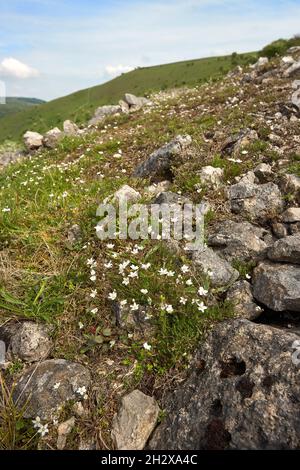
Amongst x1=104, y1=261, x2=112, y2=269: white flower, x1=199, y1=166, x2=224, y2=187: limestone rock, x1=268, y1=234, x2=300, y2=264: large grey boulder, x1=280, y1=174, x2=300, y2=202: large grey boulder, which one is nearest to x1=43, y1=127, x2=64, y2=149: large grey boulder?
x1=199, y1=166, x2=224, y2=187: limestone rock

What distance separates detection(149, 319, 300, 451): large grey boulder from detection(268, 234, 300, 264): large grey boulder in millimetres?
1297

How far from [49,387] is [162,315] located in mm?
1620

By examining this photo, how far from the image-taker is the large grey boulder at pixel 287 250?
18.8ft

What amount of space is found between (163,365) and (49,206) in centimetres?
426

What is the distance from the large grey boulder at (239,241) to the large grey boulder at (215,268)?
27 centimetres

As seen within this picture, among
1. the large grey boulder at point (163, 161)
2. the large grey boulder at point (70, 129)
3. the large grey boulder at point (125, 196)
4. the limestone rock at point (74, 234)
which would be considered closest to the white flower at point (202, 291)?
the limestone rock at point (74, 234)

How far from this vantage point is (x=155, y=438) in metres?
4.41

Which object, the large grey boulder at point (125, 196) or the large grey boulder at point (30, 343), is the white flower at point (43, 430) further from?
the large grey boulder at point (125, 196)

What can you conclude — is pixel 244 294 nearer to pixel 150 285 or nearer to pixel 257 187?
pixel 150 285

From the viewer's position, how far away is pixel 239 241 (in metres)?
6.29

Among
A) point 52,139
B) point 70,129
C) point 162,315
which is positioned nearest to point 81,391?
point 162,315

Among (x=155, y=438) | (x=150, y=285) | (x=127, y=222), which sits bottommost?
(x=155, y=438)

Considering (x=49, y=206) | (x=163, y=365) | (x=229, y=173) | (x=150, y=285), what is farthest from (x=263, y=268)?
(x=49, y=206)

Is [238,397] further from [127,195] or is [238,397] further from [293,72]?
[293,72]
